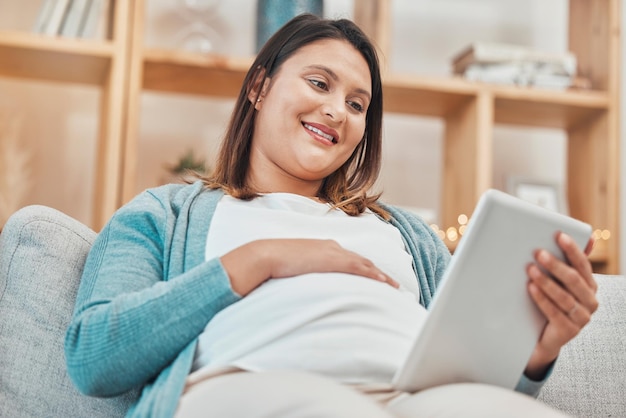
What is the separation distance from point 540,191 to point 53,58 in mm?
1522

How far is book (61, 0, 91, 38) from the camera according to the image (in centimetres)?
232

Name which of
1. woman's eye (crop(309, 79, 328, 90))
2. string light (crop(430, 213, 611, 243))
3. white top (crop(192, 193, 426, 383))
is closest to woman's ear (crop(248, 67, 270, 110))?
woman's eye (crop(309, 79, 328, 90))

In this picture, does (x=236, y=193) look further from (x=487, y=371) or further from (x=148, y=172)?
(x=148, y=172)

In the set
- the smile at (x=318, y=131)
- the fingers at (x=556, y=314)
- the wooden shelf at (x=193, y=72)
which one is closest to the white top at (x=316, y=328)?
the fingers at (x=556, y=314)

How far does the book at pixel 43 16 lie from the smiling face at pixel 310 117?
1046 mm

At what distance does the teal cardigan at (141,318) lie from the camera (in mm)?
1084

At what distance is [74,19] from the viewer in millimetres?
2328

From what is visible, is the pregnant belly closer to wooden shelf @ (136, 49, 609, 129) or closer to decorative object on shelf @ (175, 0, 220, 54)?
wooden shelf @ (136, 49, 609, 129)

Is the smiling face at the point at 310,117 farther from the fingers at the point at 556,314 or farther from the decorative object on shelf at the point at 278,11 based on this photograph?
the decorative object on shelf at the point at 278,11

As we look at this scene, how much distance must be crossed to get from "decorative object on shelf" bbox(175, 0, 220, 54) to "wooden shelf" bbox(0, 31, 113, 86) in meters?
0.27

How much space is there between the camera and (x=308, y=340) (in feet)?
3.55

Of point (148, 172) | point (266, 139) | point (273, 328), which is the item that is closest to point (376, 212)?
point (266, 139)

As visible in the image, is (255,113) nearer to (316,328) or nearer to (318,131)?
(318,131)

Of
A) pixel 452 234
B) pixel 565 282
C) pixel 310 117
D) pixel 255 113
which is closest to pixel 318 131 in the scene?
pixel 310 117
